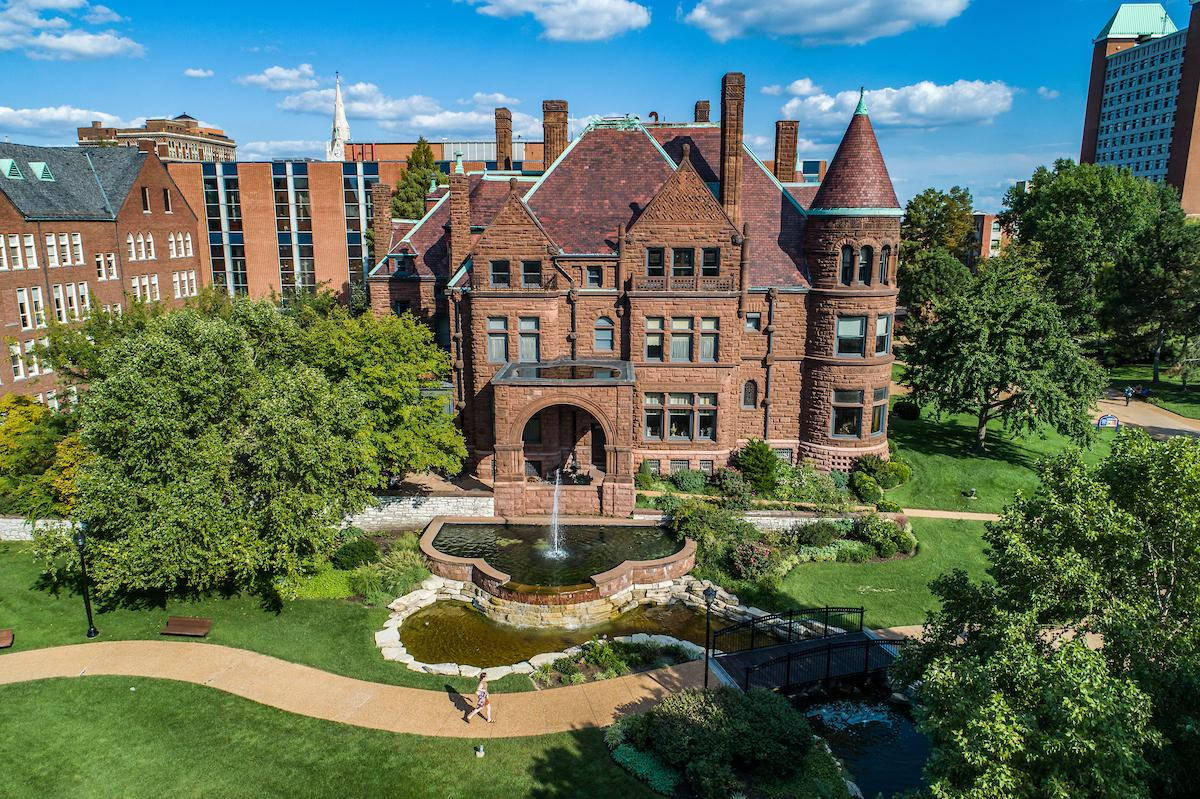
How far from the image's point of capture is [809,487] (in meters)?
35.3

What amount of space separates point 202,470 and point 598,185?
23216mm

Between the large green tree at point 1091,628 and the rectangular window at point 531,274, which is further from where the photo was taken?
the rectangular window at point 531,274

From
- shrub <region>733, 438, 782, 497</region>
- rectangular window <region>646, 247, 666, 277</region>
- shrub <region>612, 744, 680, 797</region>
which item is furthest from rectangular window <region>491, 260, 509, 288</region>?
shrub <region>612, 744, 680, 797</region>

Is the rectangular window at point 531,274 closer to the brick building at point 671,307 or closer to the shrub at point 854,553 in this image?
the brick building at point 671,307

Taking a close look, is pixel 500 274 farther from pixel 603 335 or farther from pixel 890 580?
pixel 890 580

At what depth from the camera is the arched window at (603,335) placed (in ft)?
121

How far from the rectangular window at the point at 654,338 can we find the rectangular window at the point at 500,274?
714 centimetres

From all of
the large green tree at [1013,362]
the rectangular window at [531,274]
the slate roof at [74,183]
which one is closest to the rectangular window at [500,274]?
the rectangular window at [531,274]

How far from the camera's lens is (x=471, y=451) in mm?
37625

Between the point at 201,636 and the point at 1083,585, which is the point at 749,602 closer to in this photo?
the point at 1083,585

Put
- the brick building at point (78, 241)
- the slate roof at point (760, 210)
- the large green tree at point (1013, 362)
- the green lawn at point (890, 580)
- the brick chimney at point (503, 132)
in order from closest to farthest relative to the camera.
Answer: the green lawn at point (890, 580), the large green tree at point (1013, 362), the slate roof at point (760, 210), the brick chimney at point (503, 132), the brick building at point (78, 241)

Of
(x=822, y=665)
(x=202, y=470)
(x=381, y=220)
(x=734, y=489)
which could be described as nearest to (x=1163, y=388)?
(x=734, y=489)

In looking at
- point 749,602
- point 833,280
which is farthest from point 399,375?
point 833,280

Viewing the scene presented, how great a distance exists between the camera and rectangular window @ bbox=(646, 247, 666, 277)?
35.8 metres
